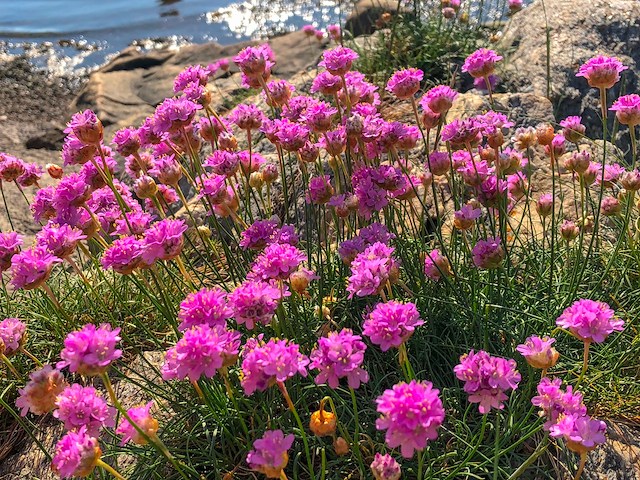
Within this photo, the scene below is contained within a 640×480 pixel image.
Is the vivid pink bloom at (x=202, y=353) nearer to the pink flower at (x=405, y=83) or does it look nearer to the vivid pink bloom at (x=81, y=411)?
the vivid pink bloom at (x=81, y=411)

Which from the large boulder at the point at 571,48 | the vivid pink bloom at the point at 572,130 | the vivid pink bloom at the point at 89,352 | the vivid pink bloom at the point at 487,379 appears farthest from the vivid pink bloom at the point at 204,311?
the large boulder at the point at 571,48

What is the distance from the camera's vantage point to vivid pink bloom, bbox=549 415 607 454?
4.77 ft

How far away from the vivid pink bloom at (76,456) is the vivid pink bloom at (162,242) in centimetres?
52

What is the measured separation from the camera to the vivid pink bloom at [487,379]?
1521 millimetres

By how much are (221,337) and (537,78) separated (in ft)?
11.5

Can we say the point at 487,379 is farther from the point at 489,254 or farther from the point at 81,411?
the point at 81,411

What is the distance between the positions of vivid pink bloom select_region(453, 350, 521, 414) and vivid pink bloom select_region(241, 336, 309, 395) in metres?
0.39

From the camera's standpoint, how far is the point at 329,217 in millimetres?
3402

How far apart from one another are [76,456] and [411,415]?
0.77m

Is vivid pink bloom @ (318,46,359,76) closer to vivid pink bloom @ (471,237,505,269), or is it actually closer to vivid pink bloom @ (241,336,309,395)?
vivid pink bloom @ (471,237,505,269)

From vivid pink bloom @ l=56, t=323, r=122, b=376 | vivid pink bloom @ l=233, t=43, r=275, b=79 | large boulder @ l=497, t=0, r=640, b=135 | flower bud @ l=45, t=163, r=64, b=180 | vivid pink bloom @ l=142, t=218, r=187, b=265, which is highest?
vivid pink bloom @ l=233, t=43, r=275, b=79

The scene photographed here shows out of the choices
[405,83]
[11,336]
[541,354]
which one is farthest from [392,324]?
[11,336]

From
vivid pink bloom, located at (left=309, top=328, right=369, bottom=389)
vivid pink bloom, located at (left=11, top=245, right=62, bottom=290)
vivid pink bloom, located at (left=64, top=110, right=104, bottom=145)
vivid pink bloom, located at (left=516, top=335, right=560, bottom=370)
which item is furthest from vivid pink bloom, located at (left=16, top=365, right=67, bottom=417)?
vivid pink bloom, located at (left=516, top=335, right=560, bottom=370)

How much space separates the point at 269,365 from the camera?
5.03ft
